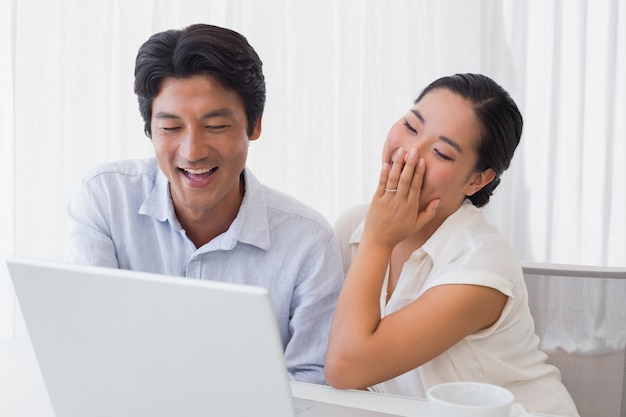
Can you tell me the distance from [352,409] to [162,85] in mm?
822

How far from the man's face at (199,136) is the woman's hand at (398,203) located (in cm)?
33

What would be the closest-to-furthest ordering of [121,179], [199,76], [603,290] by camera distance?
[603,290]
[199,76]
[121,179]

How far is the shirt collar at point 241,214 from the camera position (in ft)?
5.80

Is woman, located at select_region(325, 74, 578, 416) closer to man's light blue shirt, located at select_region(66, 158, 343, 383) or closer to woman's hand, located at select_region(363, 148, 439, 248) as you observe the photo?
woman's hand, located at select_region(363, 148, 439, 248)

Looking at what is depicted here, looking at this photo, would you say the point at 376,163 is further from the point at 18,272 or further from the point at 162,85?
the point at 18,272

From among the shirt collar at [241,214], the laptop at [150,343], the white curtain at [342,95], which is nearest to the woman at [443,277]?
the shirt collar at [241,214]

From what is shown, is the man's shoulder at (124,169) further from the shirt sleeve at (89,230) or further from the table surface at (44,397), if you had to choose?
the table surface at (44,397)

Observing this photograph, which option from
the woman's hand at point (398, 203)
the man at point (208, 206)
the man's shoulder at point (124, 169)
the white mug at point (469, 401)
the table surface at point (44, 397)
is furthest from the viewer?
the man's shoulder at point (124, 169)

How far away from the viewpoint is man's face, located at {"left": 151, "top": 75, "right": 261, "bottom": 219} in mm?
1673

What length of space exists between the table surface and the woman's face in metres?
0.48

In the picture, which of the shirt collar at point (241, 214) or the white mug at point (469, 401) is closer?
the white mug at point (469, 401)

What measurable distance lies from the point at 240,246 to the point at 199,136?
0.85ft

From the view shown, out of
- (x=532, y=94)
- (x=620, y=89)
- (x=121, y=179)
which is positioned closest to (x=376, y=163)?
(x=532, y=94)

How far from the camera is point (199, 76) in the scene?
5.54 feet
